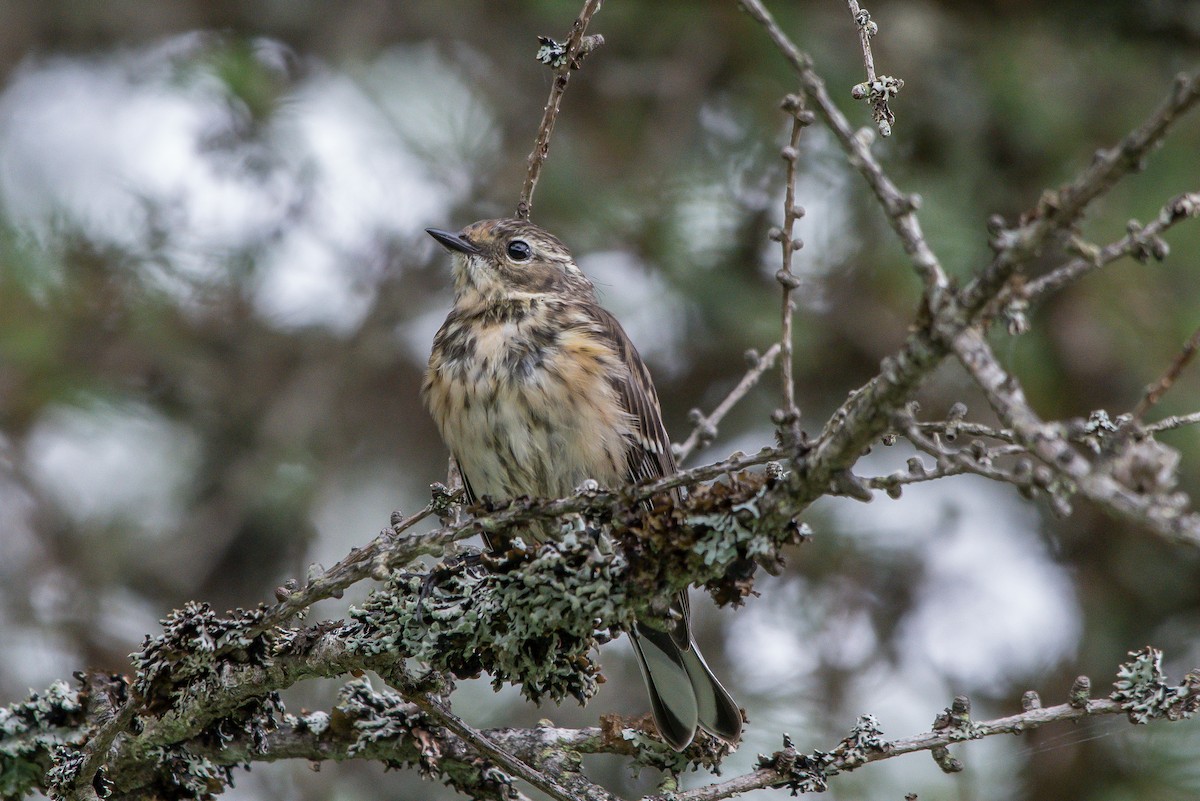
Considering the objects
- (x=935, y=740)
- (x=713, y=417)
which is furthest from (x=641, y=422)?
(x=935, y=740)

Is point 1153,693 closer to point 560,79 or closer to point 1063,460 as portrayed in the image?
point 1063,460

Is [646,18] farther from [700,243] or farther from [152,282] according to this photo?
[152,282]

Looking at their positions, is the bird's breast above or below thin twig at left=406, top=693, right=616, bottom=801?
above

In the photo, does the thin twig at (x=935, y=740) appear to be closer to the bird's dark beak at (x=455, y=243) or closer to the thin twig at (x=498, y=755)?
the thin twig at (x=498, y=755)

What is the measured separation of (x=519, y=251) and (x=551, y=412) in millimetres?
1021

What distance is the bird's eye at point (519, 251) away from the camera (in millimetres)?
4727

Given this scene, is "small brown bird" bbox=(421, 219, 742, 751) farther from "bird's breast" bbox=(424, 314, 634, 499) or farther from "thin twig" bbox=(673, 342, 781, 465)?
"thin twig" bbox=(673, 342, 781, 465)

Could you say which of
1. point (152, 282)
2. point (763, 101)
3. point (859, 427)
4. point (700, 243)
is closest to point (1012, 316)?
point (859, 427)

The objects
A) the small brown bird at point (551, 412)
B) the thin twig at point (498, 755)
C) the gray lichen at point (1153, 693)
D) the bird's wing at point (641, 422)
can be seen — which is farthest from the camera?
the bird's wing at point (641, 422)

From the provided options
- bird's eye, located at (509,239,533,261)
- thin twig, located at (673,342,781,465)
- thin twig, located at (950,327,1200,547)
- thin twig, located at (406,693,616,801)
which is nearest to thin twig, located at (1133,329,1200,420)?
thin twig, located at (950,327,1200,547)

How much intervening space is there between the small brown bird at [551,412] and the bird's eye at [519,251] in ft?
1.13

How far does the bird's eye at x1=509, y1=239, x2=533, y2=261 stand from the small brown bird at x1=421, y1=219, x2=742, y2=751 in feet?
1.13

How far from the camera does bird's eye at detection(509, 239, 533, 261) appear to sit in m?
4.73

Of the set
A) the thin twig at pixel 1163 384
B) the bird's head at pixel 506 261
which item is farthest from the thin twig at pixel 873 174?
the bird's head at pixel 506 261
